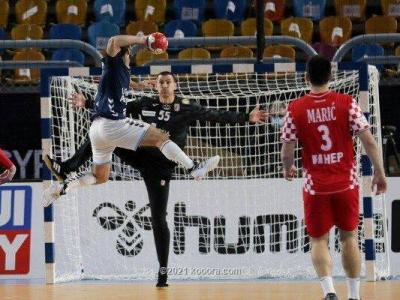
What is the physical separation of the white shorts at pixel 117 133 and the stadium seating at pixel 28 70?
16.1 ft

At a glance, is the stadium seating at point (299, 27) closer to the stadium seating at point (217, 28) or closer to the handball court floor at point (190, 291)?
the stadium seating at point (217, 28)

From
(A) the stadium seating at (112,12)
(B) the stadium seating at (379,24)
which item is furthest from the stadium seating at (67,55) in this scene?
(B) the stadium seating at (379,24)

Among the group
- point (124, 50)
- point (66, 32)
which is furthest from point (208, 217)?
point (66, 32)

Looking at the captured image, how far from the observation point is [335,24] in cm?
1942

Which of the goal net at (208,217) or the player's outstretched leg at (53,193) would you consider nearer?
the player's outstretched leg at (53,193)

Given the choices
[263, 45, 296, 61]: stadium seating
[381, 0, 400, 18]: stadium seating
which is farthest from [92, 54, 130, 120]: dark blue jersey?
[381, 0, 400, 18]: stadium seating

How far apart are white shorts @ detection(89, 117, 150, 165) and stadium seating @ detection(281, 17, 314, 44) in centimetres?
838

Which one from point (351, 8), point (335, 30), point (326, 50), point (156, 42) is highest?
point (351, 8)

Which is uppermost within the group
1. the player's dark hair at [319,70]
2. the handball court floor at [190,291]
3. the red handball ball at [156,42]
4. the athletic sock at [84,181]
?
the red handball ball at [156,42]

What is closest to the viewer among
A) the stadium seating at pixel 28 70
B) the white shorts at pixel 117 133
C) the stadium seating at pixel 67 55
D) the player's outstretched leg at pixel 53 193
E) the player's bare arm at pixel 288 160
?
the player's bare arm at pixel 288 160

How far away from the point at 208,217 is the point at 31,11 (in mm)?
8480

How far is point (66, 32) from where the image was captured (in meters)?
19.7

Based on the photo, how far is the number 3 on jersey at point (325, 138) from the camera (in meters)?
8.66

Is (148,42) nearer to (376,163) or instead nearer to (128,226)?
(376,163)
